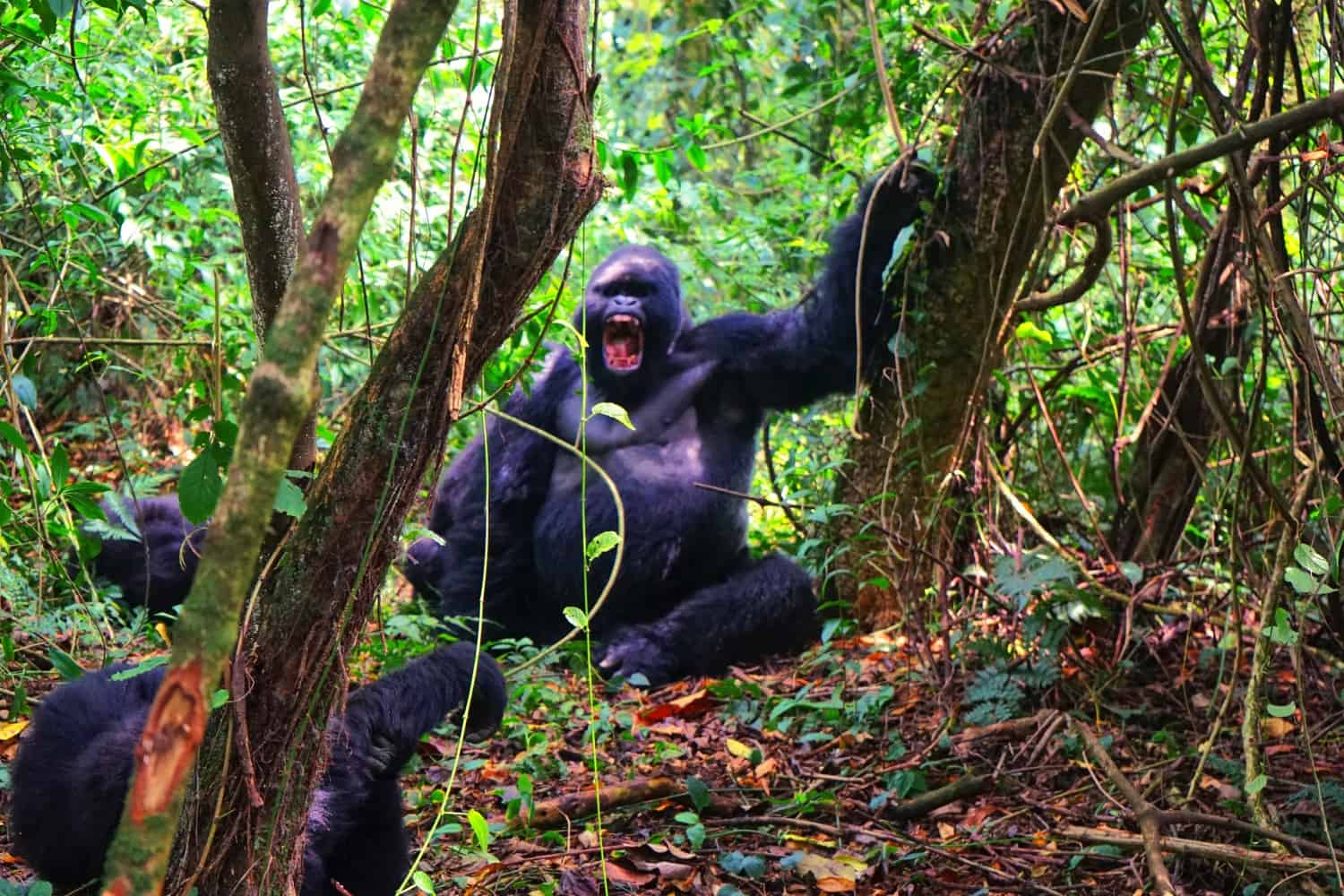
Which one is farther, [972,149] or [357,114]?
[972,149]

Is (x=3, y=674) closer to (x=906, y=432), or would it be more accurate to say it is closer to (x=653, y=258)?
(x=906, y=432)

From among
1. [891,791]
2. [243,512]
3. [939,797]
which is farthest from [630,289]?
[243,512]

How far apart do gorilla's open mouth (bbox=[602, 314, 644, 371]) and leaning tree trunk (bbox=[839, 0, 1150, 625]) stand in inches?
54.1

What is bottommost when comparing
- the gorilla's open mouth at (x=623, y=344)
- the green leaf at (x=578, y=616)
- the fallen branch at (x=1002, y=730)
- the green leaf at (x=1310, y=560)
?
the fallen branch at (x=1002, y=730)

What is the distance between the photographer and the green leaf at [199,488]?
180cm

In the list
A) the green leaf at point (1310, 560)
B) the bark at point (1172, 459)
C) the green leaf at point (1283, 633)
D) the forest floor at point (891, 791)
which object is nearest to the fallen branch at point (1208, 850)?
the forest floor at point (891, 791)

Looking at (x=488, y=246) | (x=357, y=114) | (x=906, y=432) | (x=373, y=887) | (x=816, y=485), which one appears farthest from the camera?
(x=816, y=485)

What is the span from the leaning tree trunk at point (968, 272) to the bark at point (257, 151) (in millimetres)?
Answer: 1859

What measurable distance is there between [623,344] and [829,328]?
39.9 inches

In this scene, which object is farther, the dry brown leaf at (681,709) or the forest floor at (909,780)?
the dry brown leaf at (681,709)

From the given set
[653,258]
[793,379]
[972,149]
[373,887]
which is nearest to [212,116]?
[653,258]

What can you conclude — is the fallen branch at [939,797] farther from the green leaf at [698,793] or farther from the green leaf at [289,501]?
the green leaf at [289,501]

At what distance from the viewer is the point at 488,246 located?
74.7 inches

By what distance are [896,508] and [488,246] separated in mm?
2395
